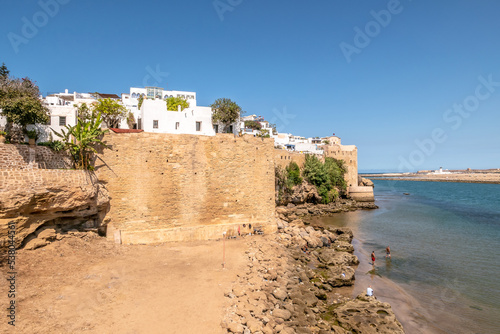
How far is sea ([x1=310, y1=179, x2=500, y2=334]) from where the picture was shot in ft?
38.8

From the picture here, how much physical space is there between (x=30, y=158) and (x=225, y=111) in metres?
14.8

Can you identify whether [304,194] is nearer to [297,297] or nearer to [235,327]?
[297,297]

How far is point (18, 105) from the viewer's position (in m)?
12.4

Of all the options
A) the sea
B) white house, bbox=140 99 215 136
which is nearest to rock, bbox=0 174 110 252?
white house, bbox=140 99 215 136

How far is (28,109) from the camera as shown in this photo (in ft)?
41.5

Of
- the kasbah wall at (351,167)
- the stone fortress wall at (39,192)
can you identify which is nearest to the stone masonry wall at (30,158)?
the stone fortress wall at (39,192)

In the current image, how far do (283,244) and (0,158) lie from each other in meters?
15.2

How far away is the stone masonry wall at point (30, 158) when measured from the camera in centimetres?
1094

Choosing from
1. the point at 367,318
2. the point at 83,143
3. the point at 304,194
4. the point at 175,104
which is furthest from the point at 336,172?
the point at 83,143

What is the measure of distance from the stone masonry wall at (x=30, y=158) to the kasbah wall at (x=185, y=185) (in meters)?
1.78

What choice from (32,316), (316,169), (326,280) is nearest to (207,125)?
(326,280)

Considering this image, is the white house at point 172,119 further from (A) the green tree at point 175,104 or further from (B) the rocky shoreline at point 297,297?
(B) the rocky shoreline at point 297,297

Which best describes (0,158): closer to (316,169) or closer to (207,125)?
(207,125)

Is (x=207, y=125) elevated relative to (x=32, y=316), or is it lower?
elevated
